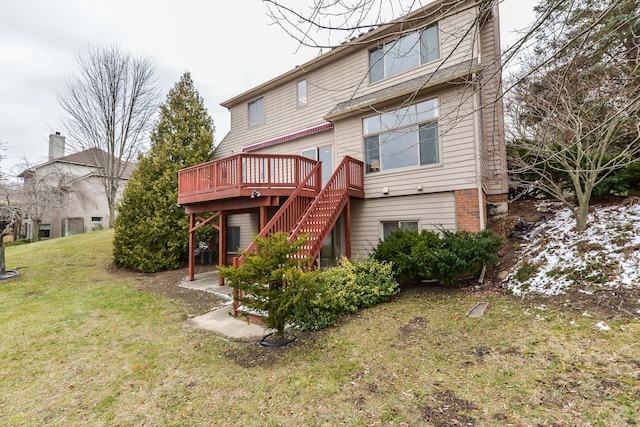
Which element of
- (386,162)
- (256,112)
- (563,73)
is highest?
(256,112)

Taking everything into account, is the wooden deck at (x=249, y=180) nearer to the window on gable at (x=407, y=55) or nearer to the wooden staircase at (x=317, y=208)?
the wooden staircase at (x=317, y=208)

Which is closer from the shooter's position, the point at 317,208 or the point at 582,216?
the point at 582,216

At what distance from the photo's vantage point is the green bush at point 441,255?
19.5 ft

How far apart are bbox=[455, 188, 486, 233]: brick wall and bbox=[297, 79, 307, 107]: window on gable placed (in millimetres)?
6739

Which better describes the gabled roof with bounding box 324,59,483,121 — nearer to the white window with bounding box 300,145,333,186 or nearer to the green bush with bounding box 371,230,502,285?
the white window with bounding box 300,145,333,186

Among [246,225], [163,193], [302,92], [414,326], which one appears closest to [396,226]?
[414,326]

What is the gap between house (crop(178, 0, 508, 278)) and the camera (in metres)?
7.23

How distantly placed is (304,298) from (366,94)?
7.13 meters

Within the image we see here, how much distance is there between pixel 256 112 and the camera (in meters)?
13.1

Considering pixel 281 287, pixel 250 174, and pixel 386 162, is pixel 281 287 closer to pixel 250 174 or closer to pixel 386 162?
pixel 250 174

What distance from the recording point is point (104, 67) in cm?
1766

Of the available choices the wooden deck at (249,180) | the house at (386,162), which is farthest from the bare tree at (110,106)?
the house at (386,162)

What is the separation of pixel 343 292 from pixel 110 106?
64.5ft

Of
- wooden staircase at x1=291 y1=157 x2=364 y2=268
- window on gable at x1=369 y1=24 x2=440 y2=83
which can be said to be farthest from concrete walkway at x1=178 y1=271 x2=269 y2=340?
window on gable at x1=369 y1=24 x2=440 y2=83
